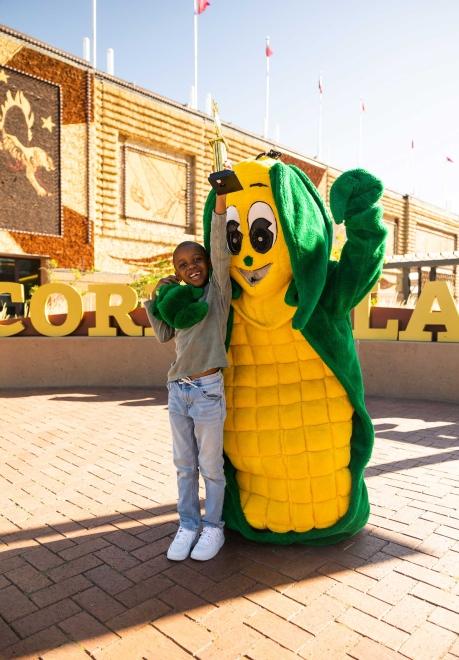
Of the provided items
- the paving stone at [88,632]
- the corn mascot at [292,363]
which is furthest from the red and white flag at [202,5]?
the paving stone at [88,632]

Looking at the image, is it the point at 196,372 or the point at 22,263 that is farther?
the point at 22,263

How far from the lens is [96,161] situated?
18.1 meters

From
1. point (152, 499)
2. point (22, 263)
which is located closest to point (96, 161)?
point (22, 263)

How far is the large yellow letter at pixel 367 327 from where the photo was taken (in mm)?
7625

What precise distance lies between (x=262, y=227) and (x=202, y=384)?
2.91ft

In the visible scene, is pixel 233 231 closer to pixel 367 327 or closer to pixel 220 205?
pixel 220 205

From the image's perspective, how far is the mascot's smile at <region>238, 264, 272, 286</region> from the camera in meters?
2.52

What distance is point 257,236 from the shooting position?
2502mm

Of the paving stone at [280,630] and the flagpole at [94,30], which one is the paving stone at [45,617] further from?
the flagpole at [94,30]

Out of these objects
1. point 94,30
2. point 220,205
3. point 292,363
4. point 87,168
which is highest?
point 94,30

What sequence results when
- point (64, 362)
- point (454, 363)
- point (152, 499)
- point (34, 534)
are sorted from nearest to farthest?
point (34, 534) < point (152, 499) < point (454, 363) < point (64, 362)

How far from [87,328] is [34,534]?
6.00 metres

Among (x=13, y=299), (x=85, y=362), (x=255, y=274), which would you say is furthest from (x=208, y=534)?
(x=13, y=299)

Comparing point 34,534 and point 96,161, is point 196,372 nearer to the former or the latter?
point 34,534
